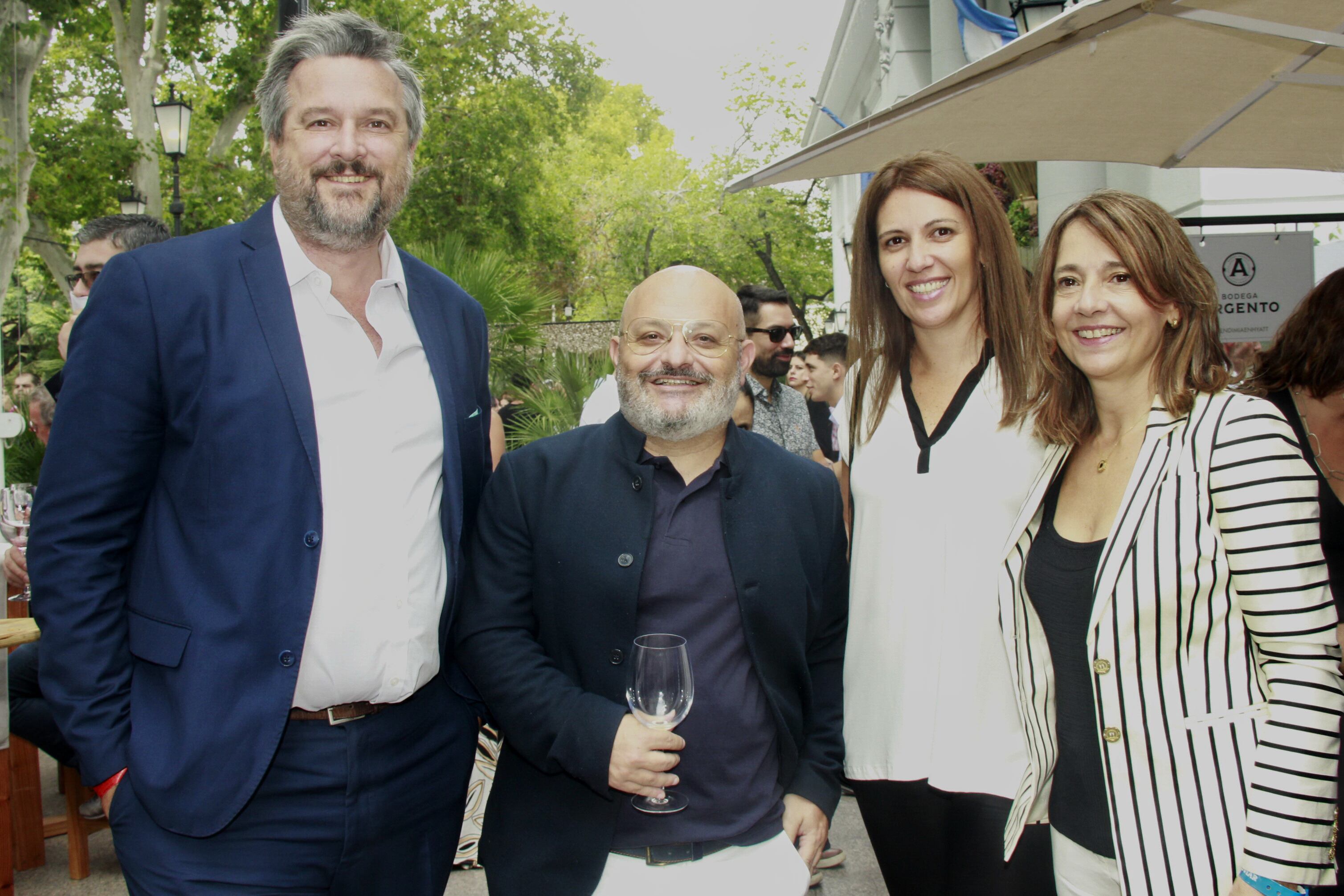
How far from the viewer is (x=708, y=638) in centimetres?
229

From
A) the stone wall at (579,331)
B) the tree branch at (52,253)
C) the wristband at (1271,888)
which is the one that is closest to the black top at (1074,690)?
the wristband at (1271,888)

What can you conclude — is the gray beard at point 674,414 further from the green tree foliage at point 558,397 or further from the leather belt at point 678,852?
the green tree foliage at point 558,397

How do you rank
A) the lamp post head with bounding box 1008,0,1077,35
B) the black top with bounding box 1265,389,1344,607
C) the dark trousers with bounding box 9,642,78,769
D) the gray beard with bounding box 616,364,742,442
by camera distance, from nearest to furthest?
the gray beard with bounding box 616,364,742,442, the black top with bounding box 1265,389,1344,607, the dark trousers with bounding box 9,642,78,769, the lamp post head with bounding box 1008,0,1077,35

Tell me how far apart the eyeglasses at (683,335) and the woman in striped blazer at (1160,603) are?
30.4 inches

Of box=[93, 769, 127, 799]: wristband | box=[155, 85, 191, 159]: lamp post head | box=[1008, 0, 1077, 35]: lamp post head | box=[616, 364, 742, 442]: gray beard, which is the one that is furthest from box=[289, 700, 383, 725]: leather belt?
box=[155, 85, 191, 159]: lamp post head

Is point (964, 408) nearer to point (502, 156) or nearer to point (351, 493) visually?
point (351, 493)

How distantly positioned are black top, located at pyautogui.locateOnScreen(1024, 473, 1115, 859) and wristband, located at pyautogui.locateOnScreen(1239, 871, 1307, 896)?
0.29 metres

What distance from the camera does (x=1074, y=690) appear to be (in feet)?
7.04

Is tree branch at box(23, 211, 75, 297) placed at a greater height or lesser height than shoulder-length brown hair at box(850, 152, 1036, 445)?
greater

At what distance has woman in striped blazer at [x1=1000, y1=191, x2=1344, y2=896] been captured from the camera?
71.3 inches

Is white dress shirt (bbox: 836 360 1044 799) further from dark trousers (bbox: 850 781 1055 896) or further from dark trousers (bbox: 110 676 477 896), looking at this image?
dark trousers (bbox: 110 676 477 896)

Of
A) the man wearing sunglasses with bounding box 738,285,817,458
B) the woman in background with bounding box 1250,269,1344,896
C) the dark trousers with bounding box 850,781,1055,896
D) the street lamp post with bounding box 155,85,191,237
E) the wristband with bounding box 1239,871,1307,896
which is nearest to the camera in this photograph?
the wristband with bounding box 1239,871,1307,896

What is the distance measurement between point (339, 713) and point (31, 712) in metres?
2.79

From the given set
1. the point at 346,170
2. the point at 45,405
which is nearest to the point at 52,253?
the point at 45,405
